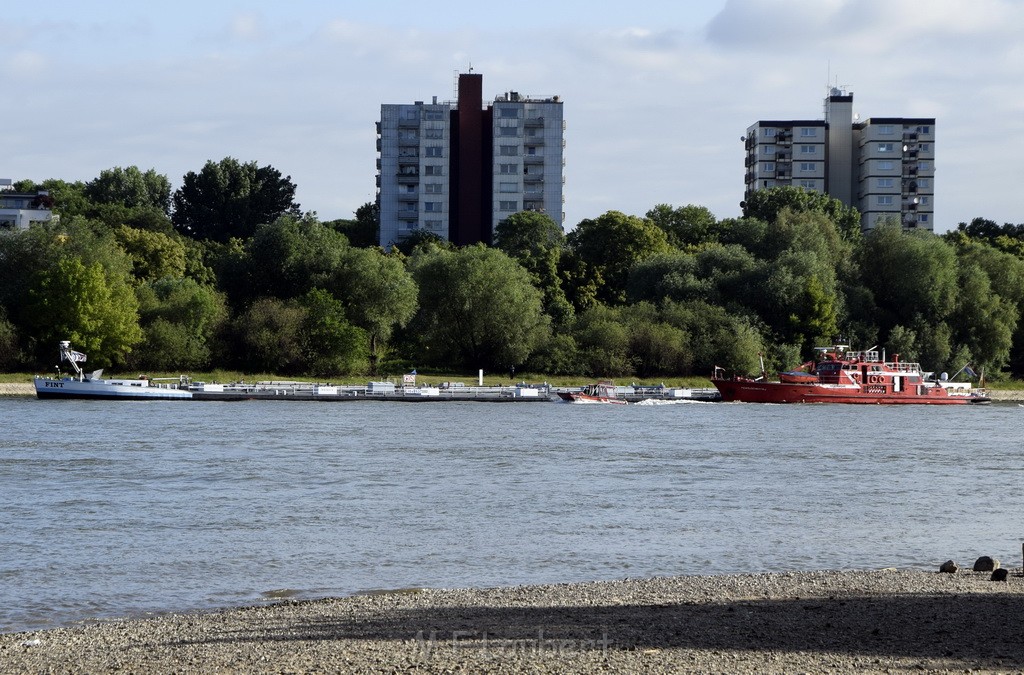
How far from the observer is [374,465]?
144 ft

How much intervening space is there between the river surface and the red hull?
99.3 feet

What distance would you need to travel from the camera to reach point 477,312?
317 feet

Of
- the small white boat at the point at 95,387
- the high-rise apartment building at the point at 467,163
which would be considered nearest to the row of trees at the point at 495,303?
the small white boat at the point at 95,387

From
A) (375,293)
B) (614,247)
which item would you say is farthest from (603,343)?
(614,247)

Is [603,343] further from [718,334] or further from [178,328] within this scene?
[178,328]

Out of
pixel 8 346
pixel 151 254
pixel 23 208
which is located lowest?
pixel 8 346

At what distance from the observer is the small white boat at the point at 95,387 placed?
280 ft

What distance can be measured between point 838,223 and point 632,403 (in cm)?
5253

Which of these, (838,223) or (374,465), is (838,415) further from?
(838,223)

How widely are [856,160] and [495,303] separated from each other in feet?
271

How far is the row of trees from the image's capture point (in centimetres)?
9331

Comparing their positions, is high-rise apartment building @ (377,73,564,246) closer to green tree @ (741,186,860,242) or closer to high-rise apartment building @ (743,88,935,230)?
green tree @ (741,186,860,242)

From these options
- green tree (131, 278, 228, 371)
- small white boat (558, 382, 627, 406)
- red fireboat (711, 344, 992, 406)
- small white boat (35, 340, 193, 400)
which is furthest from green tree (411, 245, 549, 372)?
small white boat (35, 340, 193, 400)

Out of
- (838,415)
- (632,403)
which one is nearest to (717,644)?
(838,415)
